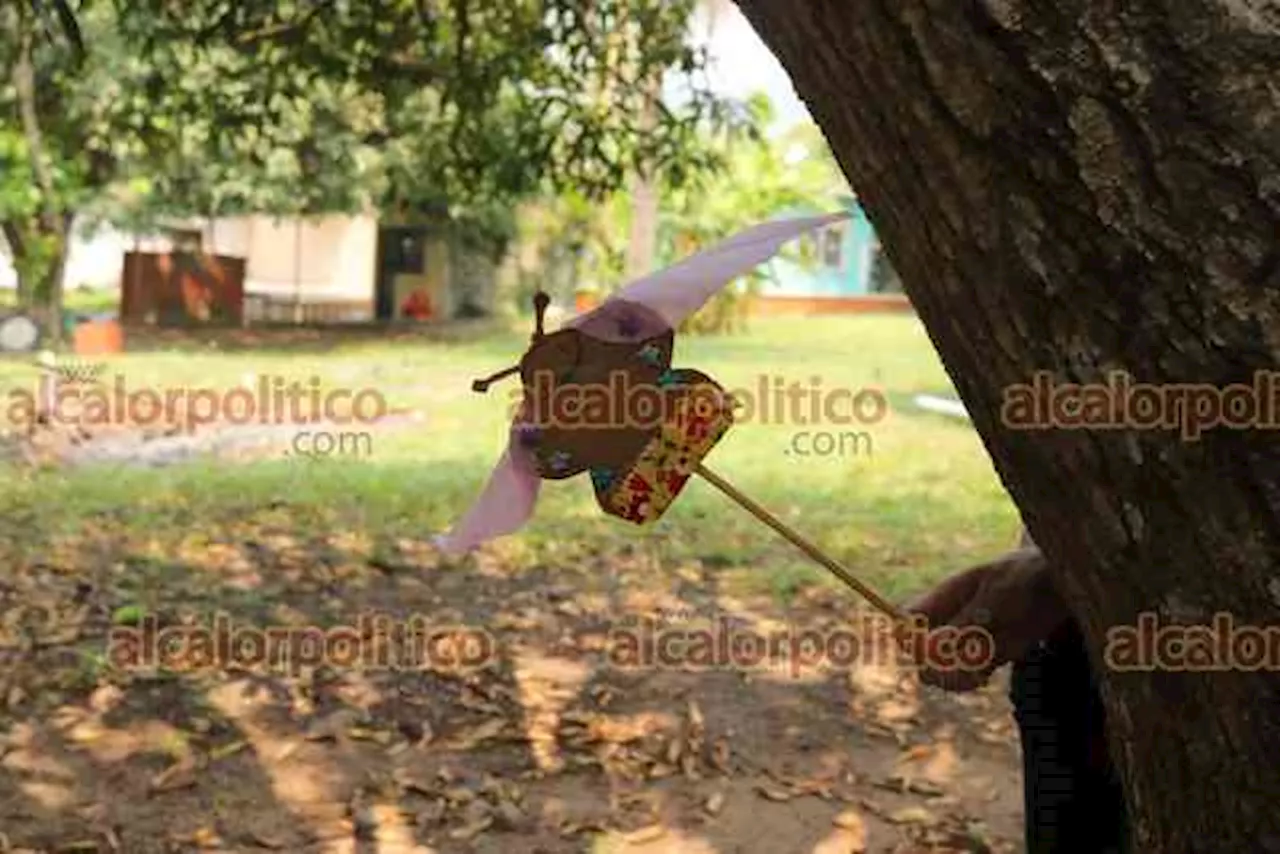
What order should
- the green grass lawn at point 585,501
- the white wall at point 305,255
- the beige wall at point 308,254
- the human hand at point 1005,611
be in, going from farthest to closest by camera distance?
the beige wall at point 308,254
the white wall at point 305,255
the green grass lawn at point 585,501
the human hand at point 1005,611

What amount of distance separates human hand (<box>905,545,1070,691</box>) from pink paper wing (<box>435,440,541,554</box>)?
0.43 meters

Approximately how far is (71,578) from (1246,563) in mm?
5175

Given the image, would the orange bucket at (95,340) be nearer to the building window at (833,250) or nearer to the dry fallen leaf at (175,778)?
the dry fallen leaf at (175,778)

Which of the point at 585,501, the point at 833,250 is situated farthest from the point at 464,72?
the point at 833,250

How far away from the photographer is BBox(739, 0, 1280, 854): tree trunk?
92 cm

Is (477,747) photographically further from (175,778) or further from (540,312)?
(540,312)

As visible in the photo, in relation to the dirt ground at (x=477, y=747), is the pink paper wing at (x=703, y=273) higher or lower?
higher

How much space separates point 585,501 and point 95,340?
30.6ft

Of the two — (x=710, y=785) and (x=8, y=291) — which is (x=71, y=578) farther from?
(x=8, y=291)

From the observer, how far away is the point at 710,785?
12.7 ft

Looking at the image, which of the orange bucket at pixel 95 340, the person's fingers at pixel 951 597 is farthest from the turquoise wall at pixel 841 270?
the person's fingers at pixel 951 597

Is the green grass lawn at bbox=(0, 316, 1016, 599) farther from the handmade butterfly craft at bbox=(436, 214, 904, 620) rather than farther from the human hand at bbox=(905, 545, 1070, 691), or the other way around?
the handmade butterfly craft at bbox=(436, 214, 904, 620)

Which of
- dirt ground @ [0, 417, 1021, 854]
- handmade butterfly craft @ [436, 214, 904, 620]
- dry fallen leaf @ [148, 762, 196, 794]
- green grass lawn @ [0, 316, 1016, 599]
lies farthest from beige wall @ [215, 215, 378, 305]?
handmade butterfly craft @ [436, 214, 904, 620]

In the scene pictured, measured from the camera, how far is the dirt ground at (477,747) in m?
3.56
